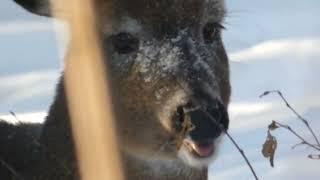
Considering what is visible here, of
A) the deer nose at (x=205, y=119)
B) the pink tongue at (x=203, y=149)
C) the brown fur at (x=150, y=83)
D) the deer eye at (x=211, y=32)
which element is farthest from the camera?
the deer eye at (x=211, y=32)

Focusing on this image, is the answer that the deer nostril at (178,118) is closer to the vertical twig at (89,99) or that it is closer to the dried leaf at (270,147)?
the vertical twig at (89,99)

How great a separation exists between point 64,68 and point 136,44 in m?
0.59

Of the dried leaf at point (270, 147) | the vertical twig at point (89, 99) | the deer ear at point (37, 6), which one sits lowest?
the vertical twig at point (89, 99)

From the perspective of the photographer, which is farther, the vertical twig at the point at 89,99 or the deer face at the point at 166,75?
the vertical twig at the point at 89,99

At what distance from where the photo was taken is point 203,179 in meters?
5.63

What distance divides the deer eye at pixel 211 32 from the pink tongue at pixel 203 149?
87 cm

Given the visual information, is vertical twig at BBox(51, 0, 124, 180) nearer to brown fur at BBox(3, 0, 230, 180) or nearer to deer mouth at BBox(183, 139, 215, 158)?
brown fur at BBox(3, 0, 230, 180)

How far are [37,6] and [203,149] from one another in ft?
5.06

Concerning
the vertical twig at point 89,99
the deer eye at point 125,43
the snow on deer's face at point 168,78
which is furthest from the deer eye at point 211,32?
the vertical twig at point 89,99

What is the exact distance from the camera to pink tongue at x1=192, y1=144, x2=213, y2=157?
4.85 meters

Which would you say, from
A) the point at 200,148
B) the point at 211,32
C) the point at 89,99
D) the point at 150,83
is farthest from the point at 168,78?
the point at 211,32

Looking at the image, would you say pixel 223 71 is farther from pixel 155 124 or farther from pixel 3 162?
pixel 3 162

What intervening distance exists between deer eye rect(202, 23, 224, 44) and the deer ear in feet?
3.33

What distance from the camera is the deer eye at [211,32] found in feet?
18.4
